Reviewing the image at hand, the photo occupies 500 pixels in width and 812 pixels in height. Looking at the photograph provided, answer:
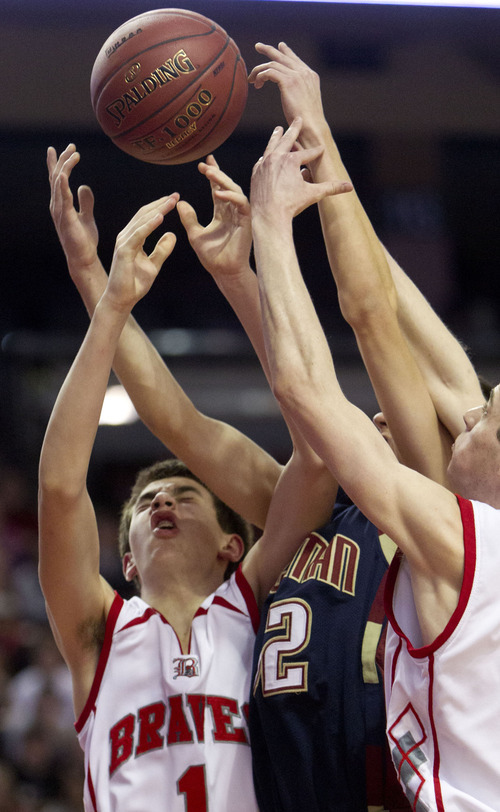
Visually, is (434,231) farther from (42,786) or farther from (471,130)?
(42,786)

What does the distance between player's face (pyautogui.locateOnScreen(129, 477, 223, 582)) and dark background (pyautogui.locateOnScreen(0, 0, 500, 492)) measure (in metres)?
2.86

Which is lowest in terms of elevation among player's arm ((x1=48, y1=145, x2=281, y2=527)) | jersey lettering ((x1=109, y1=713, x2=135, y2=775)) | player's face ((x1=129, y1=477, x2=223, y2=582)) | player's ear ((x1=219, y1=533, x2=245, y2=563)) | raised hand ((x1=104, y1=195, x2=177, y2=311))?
jersey lettering ((x1=109, y1=713, x2=135, y2=775))

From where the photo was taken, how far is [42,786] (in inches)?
217

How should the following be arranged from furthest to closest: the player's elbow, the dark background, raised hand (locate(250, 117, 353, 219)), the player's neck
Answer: the dark background < the player's neck < raised hand (locate(250, 117, 353, 219)) < the player's elbow

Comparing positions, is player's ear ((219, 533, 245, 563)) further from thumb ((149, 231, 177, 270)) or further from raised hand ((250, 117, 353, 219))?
raised hand ((250, 117, 353, 219))

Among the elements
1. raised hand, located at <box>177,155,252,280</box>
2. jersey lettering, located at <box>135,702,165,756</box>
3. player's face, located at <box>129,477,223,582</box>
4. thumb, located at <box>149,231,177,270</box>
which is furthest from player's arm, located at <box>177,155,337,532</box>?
jersey lettering, located at <box>135,702,165,756</box>

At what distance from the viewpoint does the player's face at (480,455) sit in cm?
201

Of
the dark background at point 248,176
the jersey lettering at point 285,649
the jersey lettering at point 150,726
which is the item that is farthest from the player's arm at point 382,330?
the dark background at point 248,176

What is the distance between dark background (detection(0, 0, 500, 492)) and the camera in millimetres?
5488

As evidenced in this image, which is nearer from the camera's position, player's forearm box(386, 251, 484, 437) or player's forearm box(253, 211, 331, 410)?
player's forearm box(253, 211, 331, 410)

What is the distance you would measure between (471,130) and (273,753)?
5.72 meters

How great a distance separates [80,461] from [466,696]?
1072 mm

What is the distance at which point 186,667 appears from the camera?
2.49 meters

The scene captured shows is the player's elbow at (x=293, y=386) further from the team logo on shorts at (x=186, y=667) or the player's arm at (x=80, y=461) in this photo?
the team logo on shorts at (x=186, y=667)
